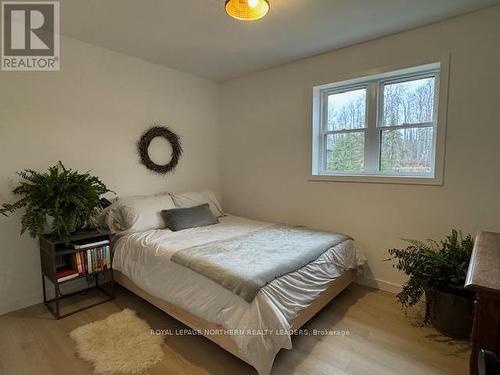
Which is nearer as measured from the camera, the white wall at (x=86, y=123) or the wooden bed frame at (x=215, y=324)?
the wooden bed frame at (x=215, y=324)

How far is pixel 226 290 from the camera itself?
163 cm

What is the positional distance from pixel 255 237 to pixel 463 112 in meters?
2.04

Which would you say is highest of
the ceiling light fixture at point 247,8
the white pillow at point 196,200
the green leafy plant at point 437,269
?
the ceiling light fixture at point 247,8

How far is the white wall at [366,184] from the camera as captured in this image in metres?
2.09

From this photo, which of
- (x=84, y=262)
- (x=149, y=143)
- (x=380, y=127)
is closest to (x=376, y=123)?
(x=380, y=127)

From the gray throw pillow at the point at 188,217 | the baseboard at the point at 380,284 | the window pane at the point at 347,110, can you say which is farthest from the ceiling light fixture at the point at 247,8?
the baseboard at the point at 380,284

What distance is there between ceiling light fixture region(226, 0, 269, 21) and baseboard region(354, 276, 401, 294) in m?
2.60

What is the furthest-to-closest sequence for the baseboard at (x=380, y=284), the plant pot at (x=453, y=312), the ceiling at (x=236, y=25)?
the baseboard at (x=380, y=284) < the ceiling at (x=236, y=25) < the plant pot at (x=453, y=312)

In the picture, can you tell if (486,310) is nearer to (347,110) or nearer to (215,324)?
(215,324)

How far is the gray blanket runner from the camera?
1.63m

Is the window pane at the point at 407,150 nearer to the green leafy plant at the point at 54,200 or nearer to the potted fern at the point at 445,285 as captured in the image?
the potted fern at the point at 445,285

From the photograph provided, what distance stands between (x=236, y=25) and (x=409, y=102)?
5.79ft

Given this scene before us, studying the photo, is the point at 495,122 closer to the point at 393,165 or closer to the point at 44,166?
the point at 393,165

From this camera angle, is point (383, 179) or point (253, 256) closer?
point (253, 256)
